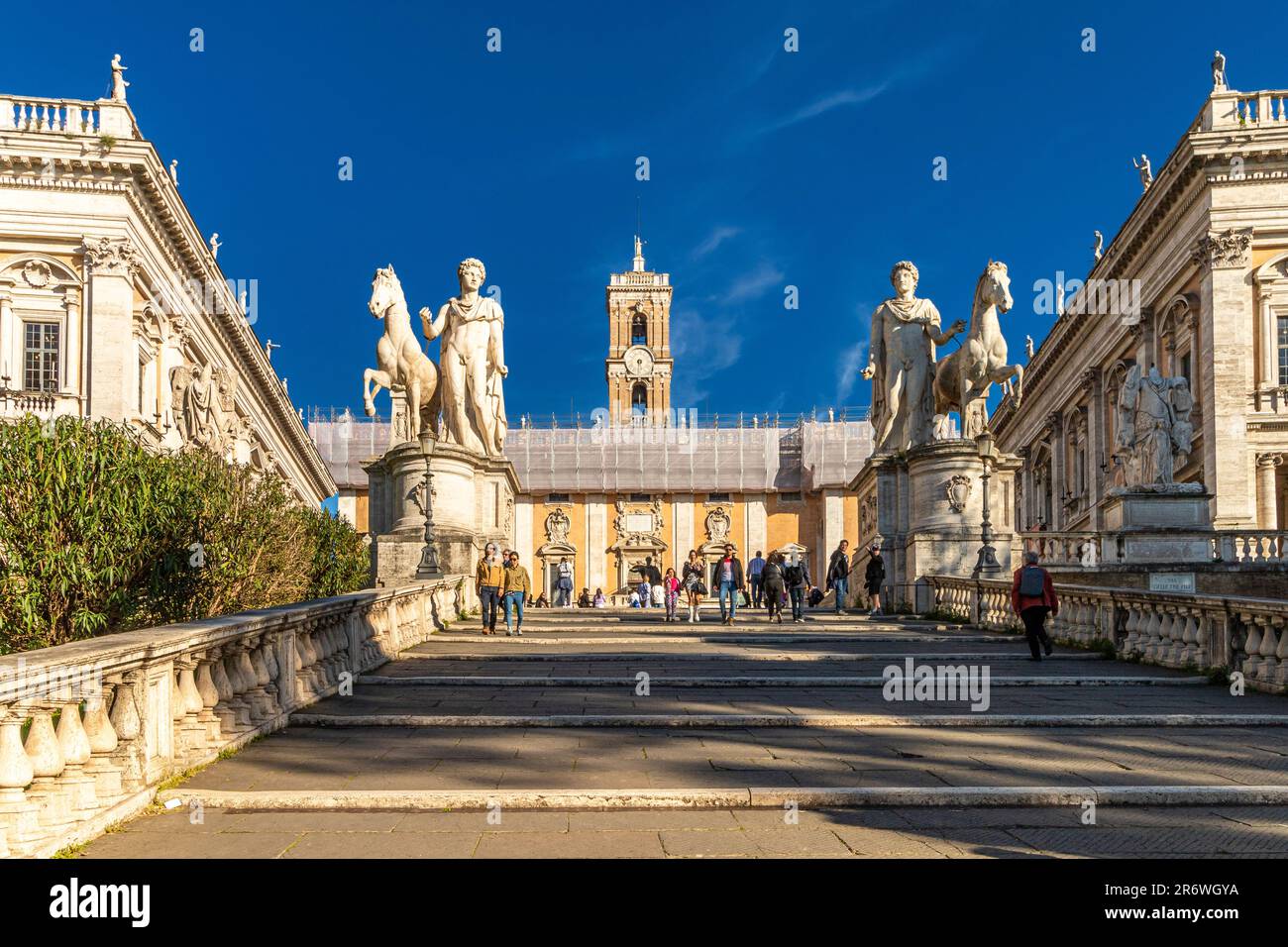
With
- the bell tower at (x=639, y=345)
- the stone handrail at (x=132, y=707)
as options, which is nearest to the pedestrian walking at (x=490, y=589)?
the stone handrail at (x=132, y=707)

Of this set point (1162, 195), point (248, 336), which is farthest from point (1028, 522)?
point (248, 336)

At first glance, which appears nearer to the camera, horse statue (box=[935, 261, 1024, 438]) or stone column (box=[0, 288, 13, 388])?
horse statue (box=[935, 261, 1024, 438])

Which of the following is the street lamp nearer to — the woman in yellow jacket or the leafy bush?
the woman in yellow jacket

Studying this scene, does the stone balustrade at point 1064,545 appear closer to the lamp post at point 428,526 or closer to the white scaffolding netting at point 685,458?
the lamp post at point 428,526

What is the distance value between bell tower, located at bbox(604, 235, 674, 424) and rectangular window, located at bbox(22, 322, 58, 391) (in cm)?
6586

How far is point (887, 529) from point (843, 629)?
583 cm

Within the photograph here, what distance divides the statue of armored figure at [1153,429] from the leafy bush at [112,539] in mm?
14176

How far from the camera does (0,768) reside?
4.52 m

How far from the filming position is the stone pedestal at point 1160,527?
19156mm

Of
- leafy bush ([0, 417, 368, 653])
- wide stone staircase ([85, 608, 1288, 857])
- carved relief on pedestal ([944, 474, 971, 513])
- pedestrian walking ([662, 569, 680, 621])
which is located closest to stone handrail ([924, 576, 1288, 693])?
wide stone staircase ([85, 608, 1288, 857])

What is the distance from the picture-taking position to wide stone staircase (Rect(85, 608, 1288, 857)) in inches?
201

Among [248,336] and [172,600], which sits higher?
[248,336]

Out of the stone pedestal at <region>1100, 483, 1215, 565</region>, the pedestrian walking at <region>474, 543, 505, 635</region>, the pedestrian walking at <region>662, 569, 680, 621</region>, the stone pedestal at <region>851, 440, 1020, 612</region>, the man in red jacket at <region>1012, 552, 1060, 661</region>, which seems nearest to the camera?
the man in red jacket at <region>1012, 552, 1060, 661</region>
